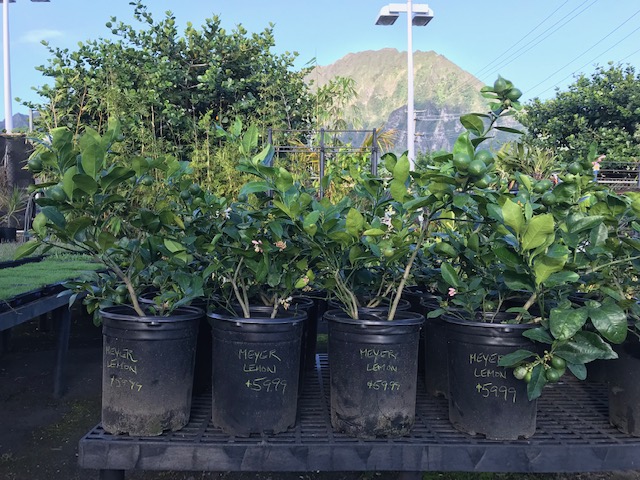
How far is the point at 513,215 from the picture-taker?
1.44 metres

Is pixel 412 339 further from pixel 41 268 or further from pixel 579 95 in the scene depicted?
pixel 579 95

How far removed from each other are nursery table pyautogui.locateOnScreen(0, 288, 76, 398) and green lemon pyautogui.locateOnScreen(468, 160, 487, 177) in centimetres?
165

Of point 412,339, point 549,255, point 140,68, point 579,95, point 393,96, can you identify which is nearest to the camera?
point 549,255

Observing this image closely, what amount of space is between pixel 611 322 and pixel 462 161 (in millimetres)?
637

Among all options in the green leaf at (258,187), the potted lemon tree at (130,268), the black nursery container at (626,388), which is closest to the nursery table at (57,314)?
the potted lemon tree at (130,268)

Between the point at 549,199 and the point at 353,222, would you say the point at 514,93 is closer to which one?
the point at 549,199

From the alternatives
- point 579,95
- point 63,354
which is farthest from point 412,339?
point 579,95

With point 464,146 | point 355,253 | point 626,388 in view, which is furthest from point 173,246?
point 626,388

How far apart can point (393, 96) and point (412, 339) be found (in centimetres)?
15512

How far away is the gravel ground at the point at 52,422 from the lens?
221 centimetres

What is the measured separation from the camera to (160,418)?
1.66 metres

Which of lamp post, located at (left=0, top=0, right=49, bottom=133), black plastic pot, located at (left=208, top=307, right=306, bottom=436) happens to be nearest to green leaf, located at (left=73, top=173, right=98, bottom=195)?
black plastic pot, located at (left=208, top=307, right=306, bottom=436)

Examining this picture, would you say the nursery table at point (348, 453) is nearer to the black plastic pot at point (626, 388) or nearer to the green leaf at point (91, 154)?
the black plastic pot at point (626, 388)

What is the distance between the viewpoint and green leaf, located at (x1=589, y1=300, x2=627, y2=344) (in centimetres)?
146
